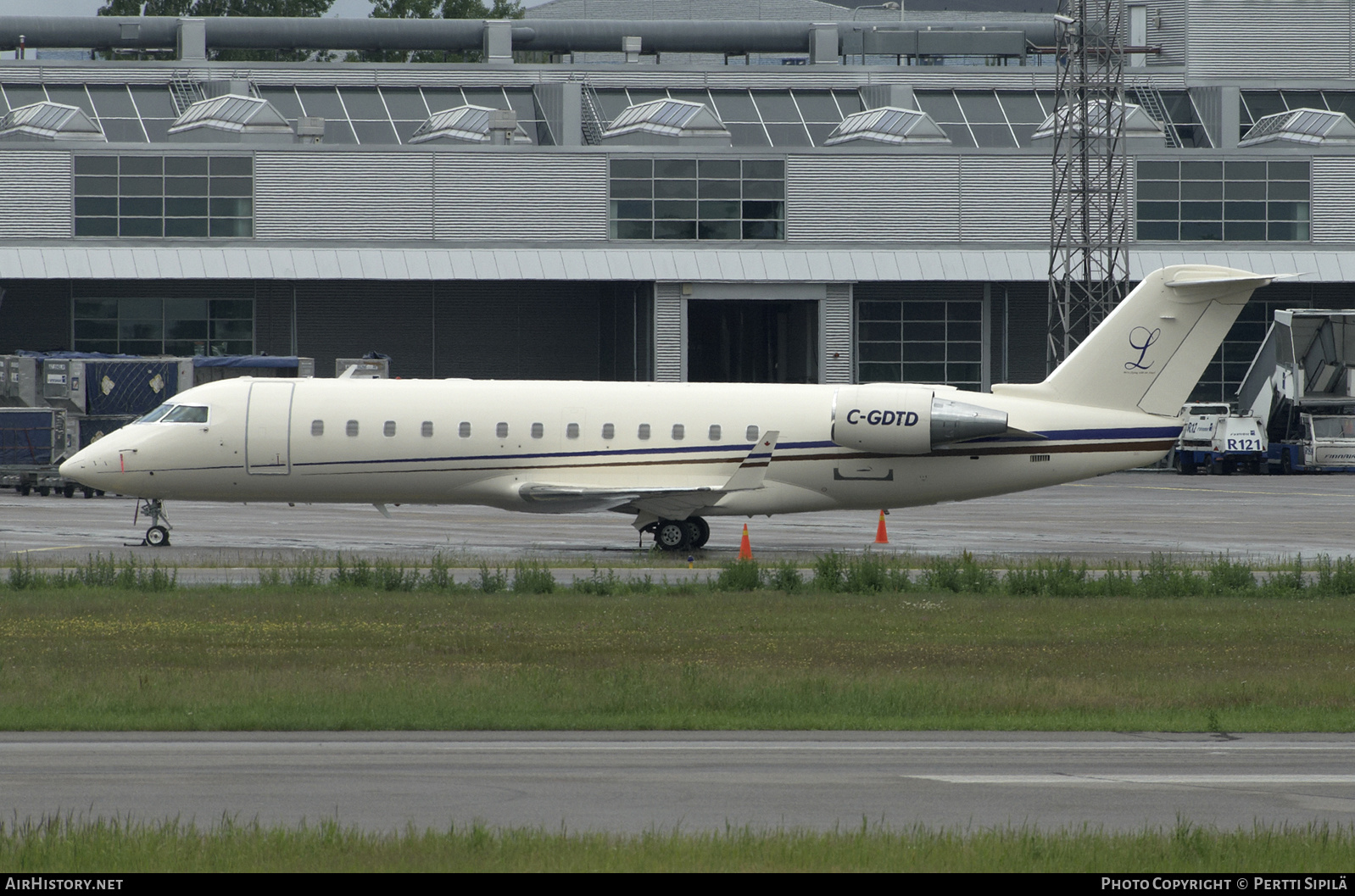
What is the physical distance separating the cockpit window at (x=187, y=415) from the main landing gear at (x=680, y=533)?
28.1ft

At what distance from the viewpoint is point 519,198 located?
65.8 metres

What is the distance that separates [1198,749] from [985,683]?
341cm

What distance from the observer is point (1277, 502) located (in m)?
45.3

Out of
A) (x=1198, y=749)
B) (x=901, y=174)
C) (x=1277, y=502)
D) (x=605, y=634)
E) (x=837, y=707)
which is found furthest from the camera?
(x=901, y=174)

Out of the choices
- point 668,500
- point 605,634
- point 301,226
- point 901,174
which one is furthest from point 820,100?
point 605,634

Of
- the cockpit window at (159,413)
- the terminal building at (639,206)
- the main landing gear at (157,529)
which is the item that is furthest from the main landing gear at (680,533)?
the terminal building at (639,206)

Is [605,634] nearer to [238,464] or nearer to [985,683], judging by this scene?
[985,683]

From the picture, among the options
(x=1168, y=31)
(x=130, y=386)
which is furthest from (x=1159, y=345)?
(x=1168, y=31)

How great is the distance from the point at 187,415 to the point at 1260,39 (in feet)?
205

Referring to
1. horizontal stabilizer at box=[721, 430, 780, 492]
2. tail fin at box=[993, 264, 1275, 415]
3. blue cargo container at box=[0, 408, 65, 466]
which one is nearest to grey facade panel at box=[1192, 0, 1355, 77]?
tail fin at box=[993, 264, 1275, 415]

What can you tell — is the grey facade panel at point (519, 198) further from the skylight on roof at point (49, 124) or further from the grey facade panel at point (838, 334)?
the skylight on roof at point (49, 124)

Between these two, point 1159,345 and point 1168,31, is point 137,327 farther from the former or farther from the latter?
point 1168,31

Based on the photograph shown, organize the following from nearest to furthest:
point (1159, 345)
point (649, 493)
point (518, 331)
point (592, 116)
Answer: point (649, 493)
point (1159, 345)
point (518, 331)
point (592, 116)

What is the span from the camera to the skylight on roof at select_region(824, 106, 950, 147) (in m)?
69.4
